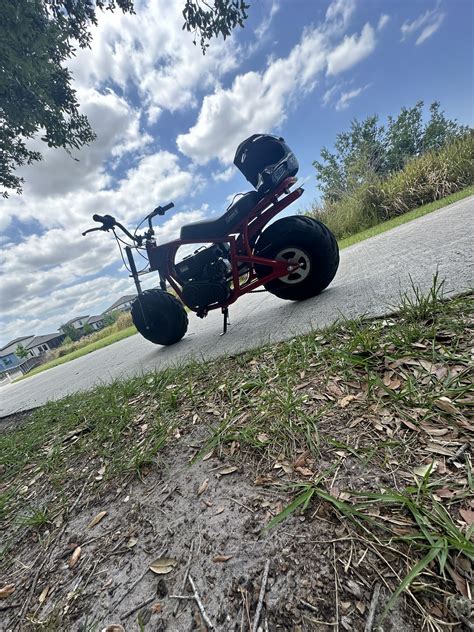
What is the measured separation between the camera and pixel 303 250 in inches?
93.2

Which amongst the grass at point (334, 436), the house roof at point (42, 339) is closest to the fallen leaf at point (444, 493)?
the grass at point (334, 436)

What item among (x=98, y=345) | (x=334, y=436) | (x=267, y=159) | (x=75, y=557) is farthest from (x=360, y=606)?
(x=98, y=345)

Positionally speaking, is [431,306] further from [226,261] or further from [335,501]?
[226,261]

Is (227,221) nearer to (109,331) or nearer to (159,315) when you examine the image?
(159,315)

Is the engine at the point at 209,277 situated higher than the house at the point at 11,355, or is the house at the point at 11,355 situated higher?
the house at the point at 11,355

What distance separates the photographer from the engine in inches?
106

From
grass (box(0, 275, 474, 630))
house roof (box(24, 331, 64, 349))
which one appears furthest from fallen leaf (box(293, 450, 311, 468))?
house roof (box(24, 331, 64, 349))

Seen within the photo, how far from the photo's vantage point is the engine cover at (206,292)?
8.77 ft

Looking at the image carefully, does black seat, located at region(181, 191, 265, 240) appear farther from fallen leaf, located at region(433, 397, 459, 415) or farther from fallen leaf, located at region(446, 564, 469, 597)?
fallen leaf, located at region(446, 564, 469, 597)

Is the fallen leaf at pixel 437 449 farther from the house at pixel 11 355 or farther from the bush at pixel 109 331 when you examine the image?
the house at pixel 11 355

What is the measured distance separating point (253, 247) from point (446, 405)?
2.05 metres

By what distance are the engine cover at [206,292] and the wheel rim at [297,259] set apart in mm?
635

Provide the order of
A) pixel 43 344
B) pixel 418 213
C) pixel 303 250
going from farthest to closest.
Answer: pixel 43 344, pixel 418 213, pixel 303 250

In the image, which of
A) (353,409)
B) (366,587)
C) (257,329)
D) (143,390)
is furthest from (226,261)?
(366,587)
